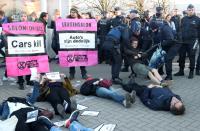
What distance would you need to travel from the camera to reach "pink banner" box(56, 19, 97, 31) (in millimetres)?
9883

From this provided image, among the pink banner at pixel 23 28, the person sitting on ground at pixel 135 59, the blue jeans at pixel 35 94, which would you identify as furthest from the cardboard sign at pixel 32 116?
the person sitting on ground at pixel 135 59

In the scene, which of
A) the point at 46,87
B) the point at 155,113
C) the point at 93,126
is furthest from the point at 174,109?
the point at 46,87

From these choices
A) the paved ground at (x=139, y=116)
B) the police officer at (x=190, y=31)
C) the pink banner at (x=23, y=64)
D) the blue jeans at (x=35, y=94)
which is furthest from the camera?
the police officer at (x=190, y=31)

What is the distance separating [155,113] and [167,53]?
3396 mm

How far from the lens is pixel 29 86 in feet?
31.2

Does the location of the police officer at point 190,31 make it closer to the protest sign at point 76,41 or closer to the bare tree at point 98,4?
the protest sign at point 76,41

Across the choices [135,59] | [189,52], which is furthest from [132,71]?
[189,52]

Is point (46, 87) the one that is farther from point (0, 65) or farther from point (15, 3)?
point (15, 3)

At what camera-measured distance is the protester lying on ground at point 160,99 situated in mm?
7006

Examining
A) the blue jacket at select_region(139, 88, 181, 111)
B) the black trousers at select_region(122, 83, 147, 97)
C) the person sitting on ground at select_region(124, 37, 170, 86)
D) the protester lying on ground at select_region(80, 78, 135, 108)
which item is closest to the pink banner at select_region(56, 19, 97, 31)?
the person sitting on ground at select_region(124, 37, 170, 86)

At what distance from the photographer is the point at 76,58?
10.1m

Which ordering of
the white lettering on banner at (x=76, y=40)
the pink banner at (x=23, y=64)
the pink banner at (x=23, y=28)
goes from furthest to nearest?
1. the white lettering on banner at (x=76, y=40)
2. the pink banner at (x=23, y=64)
3. the pink banner at (x=23, y=28)

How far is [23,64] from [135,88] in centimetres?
276

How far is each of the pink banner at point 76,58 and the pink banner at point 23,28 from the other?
3.18ft
